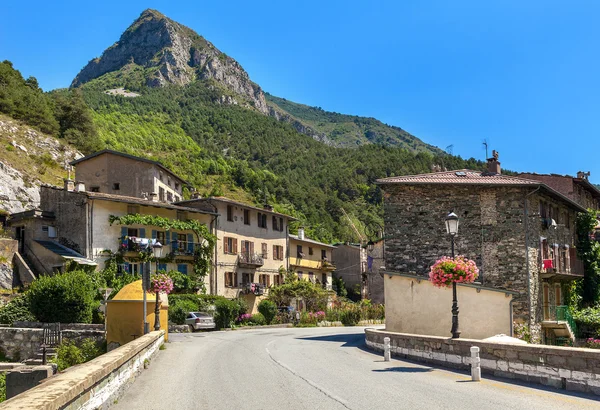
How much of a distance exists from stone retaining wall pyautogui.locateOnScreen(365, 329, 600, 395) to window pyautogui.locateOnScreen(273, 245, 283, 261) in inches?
1620

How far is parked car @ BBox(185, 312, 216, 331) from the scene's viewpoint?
3825 centimetres

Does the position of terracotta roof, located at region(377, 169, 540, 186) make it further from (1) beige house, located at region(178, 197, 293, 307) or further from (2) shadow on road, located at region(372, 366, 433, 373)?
(1) beige house, located at region(178, 197, 293, 307)

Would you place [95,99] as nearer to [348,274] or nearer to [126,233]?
[348,274]

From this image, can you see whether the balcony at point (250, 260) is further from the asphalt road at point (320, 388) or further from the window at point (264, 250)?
the asphalt road at point (320, 388)

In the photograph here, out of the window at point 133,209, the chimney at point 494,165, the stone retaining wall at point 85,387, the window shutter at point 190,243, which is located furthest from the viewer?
the window shutter at point 190,243

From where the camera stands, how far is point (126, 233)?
4506 centimetres

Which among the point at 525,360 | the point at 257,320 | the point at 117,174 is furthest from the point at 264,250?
the point at 525,360

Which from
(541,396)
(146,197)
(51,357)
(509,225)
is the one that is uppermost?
(146,197)

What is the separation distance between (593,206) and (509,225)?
22609mm

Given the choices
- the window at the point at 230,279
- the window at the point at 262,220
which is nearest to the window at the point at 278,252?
the window at the point at 262,220

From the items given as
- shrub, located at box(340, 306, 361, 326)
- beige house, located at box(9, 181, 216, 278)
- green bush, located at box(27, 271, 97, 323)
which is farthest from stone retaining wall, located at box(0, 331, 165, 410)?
shrub, located at box(340, 306, 361, 326)

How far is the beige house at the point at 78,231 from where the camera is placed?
4231 cm

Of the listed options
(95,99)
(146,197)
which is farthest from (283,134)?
(146,197)

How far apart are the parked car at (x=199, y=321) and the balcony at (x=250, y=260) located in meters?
14.5
